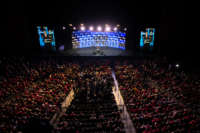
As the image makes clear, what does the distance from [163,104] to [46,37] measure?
Answer: 21.1 meters

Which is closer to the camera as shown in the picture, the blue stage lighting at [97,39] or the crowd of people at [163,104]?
the crowd of people at [163,104]

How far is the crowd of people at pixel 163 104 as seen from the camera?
25.9 feet

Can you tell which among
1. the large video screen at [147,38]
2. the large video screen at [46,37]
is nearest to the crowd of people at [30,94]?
the large video screen at [46,37]

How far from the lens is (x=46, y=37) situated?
967 inches

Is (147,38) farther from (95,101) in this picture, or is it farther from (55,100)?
(55,100)

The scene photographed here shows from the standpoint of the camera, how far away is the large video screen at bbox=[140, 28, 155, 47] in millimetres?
23688

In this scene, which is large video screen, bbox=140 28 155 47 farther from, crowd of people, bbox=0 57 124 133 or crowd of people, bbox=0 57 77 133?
crowd of people, bbox=0 57 77 133

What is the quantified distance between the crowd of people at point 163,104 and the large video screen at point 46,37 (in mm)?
14523

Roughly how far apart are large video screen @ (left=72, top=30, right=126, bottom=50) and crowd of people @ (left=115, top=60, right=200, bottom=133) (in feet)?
37.9

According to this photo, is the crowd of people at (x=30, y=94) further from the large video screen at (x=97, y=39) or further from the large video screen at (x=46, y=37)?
the large video screen at (x=97, y=39)

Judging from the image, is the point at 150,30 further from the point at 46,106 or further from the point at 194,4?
the point at 46,106

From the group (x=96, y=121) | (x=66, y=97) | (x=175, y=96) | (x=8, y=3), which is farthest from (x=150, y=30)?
(x=8, y=3)

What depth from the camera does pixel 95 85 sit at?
42.4 feet

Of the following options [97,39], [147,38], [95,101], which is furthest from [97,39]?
[95,101]
